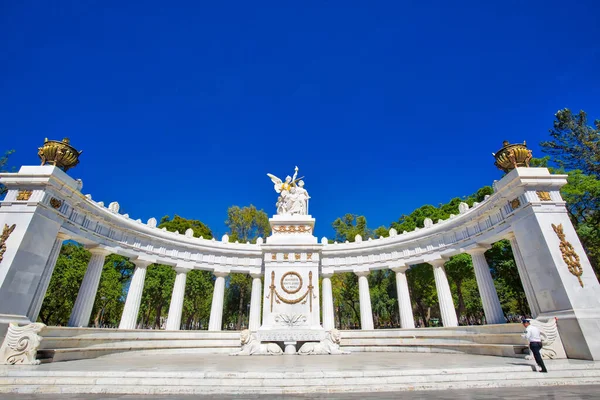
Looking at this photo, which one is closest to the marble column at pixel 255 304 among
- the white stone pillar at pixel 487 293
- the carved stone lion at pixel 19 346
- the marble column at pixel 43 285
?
the marble column at pixel 43 285

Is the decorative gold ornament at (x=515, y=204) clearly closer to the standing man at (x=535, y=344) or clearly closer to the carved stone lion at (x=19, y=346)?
the standing man at (x=535, y=344)

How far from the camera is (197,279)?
4247cm

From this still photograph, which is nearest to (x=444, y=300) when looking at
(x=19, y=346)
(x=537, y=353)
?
(x=537, y=353)

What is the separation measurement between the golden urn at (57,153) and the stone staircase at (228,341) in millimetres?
9007

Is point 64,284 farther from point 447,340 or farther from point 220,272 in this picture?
point 447,340

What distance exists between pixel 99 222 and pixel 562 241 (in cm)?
2921

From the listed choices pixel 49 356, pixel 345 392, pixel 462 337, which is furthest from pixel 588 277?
pixel 49 356

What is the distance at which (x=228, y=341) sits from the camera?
76.2ft

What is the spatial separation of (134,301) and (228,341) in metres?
8.98

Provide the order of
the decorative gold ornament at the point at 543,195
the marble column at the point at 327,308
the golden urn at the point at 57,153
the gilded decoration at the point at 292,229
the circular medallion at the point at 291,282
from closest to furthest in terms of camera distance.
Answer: the decorative gold ornament at the point at 543,195 → the golden urn at the point at 57,153 → the circular medallion at the point at 291,282 → the gilded decoration at the point at 292,229 → the marble column at the point at 327,308

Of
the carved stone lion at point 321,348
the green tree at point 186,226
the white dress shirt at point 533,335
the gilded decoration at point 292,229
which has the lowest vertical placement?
the carved stone lion at point 321,348

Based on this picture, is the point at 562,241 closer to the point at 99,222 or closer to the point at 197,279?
the point at 99,222

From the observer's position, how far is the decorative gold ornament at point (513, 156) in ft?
52.9

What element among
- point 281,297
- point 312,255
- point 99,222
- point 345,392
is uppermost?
point 99,222
